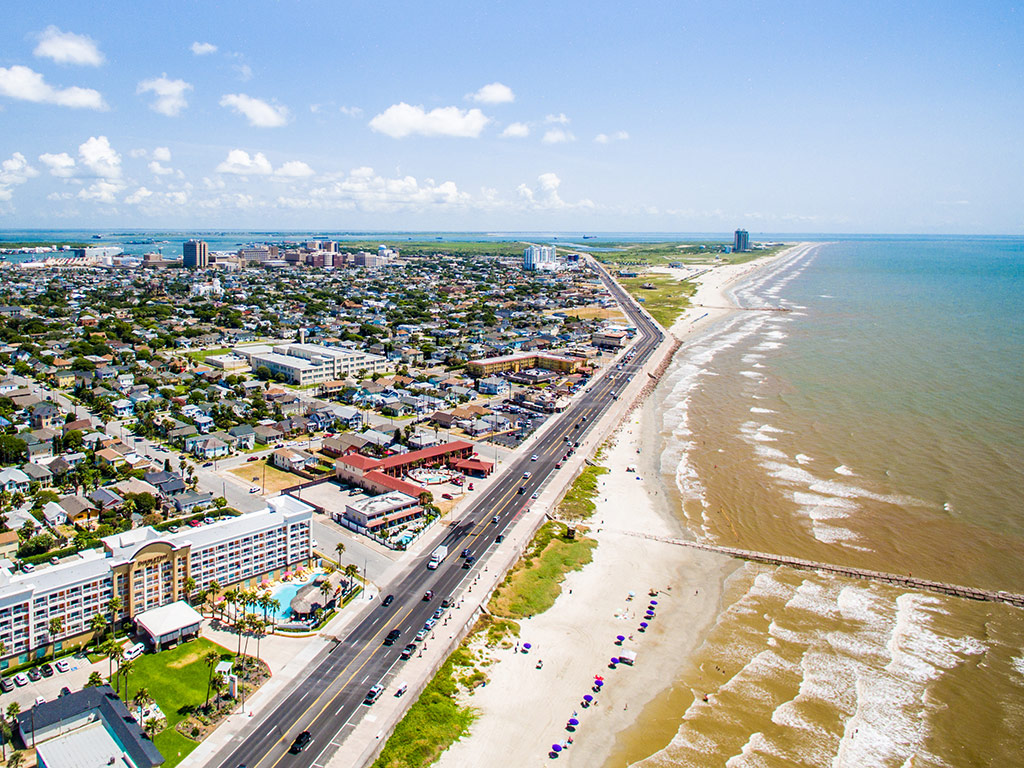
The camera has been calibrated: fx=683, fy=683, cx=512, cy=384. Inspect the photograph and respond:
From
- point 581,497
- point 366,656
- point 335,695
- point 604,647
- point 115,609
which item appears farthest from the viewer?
point 581,497

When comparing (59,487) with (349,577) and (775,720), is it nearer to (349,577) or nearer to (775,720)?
(349,577)

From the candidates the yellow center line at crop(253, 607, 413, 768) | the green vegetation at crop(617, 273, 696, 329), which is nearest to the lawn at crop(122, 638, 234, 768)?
the yellow center line at crop(253, 607, 413, 768)

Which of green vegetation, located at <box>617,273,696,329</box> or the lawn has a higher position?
green vegetation, located at <box>617,273,696,329</box>

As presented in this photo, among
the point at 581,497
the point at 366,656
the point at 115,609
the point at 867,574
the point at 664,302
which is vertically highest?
the point at 664,302

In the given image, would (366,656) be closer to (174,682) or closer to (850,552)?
(174,682)

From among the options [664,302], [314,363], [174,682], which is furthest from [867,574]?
[664,302]

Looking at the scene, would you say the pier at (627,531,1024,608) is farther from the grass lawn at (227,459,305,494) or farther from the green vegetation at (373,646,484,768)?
the grass lawn at (227,459,305,494)
